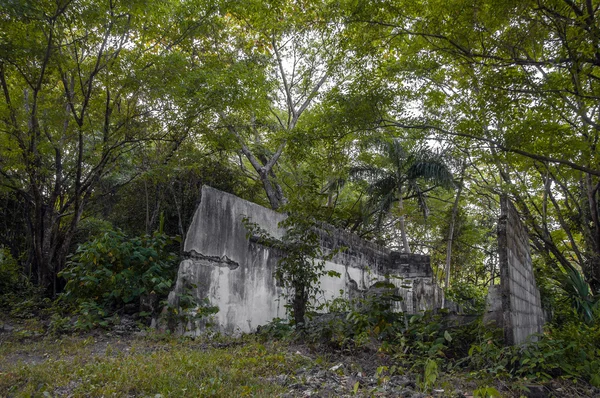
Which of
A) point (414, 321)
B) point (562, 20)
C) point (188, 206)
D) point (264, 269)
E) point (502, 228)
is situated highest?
point (562, 20)

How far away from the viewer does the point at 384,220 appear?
1630cm

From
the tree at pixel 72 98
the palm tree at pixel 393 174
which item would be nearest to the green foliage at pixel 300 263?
the tree at pixel 72 98

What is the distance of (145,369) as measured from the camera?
134 inches

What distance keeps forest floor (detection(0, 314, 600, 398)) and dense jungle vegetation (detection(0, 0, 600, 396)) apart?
0.49 feet

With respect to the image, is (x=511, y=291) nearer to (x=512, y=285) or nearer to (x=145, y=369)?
(x=512, y=285)

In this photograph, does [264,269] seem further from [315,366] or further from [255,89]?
[255,89]

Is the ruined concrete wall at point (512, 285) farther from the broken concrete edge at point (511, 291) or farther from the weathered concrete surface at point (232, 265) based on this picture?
the weathered concrete surface at point (232, 265)

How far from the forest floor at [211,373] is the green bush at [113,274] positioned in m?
1.11

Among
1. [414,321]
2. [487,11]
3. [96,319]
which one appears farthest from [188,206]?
[487,11]

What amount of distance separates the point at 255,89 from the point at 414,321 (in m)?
6.09

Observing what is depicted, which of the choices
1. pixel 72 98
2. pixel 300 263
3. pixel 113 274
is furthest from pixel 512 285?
pixel 72 98

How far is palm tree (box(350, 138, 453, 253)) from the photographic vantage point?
14.7 metres

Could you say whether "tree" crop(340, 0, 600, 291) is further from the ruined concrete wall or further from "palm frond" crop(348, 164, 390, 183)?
"palm frond" crop(348, 164, 390, 183)

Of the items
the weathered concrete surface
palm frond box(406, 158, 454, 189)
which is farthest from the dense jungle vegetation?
palm frond box(406, 158, 454, 189)
